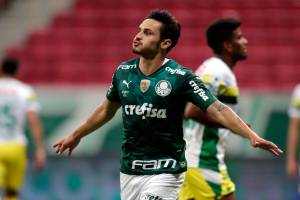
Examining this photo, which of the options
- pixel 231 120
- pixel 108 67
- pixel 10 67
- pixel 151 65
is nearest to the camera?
pixel 231 120

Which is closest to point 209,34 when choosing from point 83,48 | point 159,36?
point 159,36

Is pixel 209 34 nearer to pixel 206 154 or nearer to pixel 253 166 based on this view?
pixel 206 154

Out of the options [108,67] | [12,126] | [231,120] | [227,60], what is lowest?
[12,126]

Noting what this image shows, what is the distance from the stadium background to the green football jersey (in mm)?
4930

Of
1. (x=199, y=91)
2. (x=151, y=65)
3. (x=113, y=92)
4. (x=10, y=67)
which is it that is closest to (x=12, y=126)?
(x=10, y=67)

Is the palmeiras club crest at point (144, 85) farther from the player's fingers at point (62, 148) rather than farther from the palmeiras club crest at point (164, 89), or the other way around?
the player's fingers at point (62, 148)

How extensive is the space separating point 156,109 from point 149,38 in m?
0.44

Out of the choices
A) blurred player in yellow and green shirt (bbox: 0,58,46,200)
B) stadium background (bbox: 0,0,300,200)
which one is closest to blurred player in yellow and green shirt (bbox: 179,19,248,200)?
blurred player in yellow and green shirt (bbox: 0,58,46,200)

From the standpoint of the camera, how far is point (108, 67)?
15719 millimetres

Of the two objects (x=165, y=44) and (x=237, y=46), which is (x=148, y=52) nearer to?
(x=165, y=44)

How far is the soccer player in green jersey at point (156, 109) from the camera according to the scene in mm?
5285

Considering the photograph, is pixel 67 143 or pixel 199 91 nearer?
pixel 199 91

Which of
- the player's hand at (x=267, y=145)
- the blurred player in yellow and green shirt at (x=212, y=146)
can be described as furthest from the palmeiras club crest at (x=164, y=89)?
the blurred player in yellow and green shirt at (x=212, y=146)

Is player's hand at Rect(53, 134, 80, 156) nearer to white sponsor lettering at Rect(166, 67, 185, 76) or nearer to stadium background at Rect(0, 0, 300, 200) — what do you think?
white sponsor lettering at Rect(166, 67, 185, 76)
